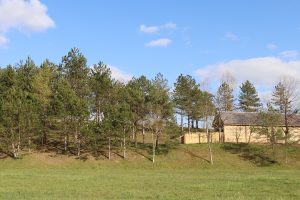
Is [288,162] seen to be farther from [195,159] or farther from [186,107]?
A: [186,107]

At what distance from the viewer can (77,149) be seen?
2571 inches

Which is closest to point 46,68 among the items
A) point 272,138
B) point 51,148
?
point 51,148

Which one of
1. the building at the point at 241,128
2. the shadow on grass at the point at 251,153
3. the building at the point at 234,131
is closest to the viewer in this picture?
the shadow on grass at the point at 251,153

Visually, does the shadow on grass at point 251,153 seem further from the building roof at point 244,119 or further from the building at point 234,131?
the building roof at point 244,119

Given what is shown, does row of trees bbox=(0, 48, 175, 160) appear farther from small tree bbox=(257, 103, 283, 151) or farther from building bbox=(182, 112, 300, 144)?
small tree bbox=(257, 103, 283, 151)

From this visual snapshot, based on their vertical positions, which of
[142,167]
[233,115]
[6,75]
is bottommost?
[142,167]

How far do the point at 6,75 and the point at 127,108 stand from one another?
20.2 metres

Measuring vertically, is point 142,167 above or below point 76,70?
below

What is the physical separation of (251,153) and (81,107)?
2625cm

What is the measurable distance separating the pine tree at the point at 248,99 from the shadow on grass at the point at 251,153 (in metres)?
26.5

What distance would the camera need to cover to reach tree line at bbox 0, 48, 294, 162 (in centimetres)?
5984

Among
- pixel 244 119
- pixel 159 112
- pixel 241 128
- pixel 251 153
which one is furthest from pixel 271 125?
pixel 159 112

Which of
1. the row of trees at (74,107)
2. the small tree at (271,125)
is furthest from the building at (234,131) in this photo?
the row of trees at (74,107)

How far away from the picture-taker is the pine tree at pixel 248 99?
3750 inches
